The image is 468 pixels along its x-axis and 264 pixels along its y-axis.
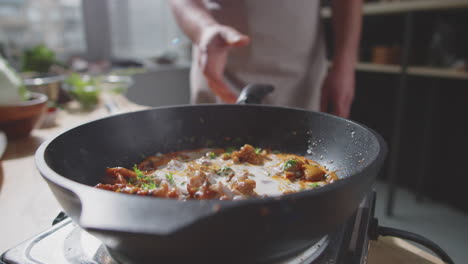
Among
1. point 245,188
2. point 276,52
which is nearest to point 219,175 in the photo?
point 245,188

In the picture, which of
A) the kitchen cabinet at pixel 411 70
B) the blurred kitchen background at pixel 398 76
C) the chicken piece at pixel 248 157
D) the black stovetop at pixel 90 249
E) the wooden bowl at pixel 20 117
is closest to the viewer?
the black stovetop at pixel 90 249

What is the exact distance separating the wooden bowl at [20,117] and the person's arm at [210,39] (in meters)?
0.54

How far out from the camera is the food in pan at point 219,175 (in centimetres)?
59

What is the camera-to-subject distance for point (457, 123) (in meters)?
2.25

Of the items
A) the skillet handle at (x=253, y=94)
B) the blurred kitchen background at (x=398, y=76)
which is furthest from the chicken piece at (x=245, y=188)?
the blurred kitchen background at (x=398, y=76)

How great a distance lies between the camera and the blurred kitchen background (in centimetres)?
216

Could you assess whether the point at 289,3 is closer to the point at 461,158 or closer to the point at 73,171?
the point at 73,171

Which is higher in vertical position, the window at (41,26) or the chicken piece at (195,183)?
the window at (41,26)

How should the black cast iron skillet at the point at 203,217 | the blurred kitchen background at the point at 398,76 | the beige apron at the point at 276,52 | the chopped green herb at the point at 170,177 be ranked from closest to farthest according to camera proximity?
the black cast iron skillet at the point at 203,217, the chopped green herb at the point at 170,177, the beige apron at the point at 276,52, the blurred kitchen background at the point at 398,76

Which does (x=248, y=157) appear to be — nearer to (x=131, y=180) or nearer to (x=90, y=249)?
(x=131, y=180)

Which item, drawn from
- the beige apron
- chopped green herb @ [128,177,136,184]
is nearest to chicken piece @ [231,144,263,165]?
chopped green herb @ [128,177,136,184]

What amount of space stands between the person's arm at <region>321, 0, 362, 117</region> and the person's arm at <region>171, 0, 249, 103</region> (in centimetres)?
54

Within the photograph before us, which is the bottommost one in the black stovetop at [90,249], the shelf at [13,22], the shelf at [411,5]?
the black stovetop at [90,249]

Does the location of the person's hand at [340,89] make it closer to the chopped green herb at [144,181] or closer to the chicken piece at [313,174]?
the chicken piece at [313,174]
